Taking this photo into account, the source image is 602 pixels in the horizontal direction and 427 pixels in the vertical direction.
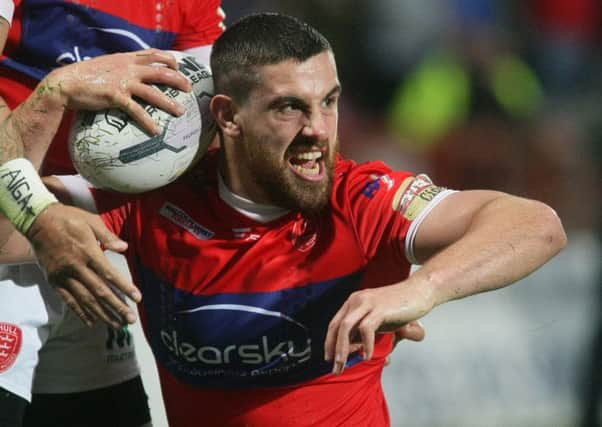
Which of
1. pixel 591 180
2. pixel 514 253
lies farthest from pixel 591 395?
pixel 514 253

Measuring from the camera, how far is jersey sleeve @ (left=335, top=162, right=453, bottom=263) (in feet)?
11.1

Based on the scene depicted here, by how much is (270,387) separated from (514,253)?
884 mm

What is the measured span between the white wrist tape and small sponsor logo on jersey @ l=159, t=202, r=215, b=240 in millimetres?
431

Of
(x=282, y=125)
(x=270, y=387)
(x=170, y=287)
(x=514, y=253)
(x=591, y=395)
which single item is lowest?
(x=591, y=395)

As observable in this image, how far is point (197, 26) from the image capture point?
4062 millimetres

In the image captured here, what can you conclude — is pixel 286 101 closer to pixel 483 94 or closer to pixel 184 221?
pixel 184 221

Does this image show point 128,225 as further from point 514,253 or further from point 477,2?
point 477,2

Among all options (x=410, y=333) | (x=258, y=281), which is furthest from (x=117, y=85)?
(x=410, y=333)

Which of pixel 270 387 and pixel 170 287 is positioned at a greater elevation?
pixel 170 287

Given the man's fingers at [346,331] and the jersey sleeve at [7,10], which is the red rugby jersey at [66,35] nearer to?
the jersey sleeve at [7,10]

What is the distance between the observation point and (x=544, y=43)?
291 inches

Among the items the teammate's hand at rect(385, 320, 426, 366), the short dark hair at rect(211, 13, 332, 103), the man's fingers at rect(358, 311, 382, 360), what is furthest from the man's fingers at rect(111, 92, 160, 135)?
the teammate's hand at rect(385, 320, 426, 366)

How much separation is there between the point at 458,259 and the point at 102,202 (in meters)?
1.16

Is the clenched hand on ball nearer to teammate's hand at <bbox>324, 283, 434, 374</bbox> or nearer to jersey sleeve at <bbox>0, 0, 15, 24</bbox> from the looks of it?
jersey sleeve at <bbox>0, 0, 15, 24</bbox>
